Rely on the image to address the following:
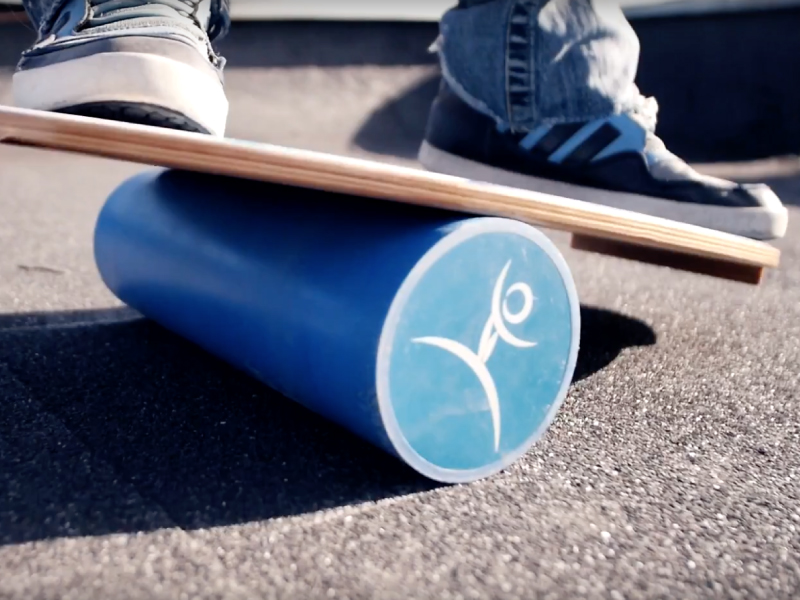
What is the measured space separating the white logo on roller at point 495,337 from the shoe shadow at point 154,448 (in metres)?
0.10

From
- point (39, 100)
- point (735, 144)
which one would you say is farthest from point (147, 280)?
point (735, 144)

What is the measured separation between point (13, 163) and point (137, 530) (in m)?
2.48

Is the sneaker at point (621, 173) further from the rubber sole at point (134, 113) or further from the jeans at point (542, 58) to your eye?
the rubber sole at point (134, 113)

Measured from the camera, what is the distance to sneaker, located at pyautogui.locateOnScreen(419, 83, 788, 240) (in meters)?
1.10

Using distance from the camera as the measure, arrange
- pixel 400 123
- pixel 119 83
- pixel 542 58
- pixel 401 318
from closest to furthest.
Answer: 1. pixel 401 318
2. pixel 119 83
3. pixel 542 58
4. pixel 400 123

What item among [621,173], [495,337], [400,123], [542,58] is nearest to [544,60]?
[542,58]

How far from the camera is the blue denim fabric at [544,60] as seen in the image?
1.07m

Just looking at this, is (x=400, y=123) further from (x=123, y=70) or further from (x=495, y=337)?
(x=495, y=337)

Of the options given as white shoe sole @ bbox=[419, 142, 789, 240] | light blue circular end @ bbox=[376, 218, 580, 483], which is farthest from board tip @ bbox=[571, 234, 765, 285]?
light blue circular end @ bbox=[376, 218, 580, 483]

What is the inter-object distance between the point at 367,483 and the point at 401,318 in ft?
0.51

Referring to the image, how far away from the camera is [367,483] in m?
0.69

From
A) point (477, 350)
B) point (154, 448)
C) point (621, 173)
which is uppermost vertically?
point (621, 173)

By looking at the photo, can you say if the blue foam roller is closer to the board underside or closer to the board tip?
the board underside

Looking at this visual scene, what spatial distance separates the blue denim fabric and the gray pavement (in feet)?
1.05
